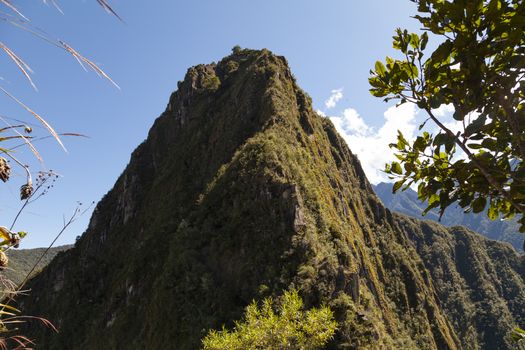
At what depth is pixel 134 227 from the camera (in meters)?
67.6

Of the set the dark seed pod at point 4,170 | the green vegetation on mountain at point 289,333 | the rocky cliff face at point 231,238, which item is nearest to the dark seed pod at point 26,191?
the dark seed pod at point 4,170

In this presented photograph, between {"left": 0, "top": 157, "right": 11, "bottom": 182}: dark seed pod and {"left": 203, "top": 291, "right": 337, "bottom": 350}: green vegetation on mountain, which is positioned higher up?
{"left": 0, "top": 157, "right": 11, "bottom": 182}: dark seed pod

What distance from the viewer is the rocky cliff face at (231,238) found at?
75.7 ft

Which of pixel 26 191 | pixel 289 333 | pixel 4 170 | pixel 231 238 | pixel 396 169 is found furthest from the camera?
pixel 231 238

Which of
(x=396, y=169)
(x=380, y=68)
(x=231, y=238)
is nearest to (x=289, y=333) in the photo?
(x=396, y=169)

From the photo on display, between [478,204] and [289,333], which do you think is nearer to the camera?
[478,204]

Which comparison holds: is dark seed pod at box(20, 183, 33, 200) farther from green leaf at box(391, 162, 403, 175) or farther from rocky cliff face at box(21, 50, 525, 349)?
rocky cliff face at box(21, 50, 525, 349)

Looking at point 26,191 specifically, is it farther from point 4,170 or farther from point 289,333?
point 289,333

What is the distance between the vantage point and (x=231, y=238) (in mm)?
26969

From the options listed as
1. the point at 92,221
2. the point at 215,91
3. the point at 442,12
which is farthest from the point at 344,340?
the point at 92,221

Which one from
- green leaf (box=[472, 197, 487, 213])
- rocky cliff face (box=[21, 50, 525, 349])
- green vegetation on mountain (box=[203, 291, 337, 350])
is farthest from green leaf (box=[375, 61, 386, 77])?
rocky cliff face (box=[21, 50, 525, 349])

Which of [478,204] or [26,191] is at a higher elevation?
[478,204]

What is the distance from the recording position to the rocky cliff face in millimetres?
23078

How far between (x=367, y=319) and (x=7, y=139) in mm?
20417
